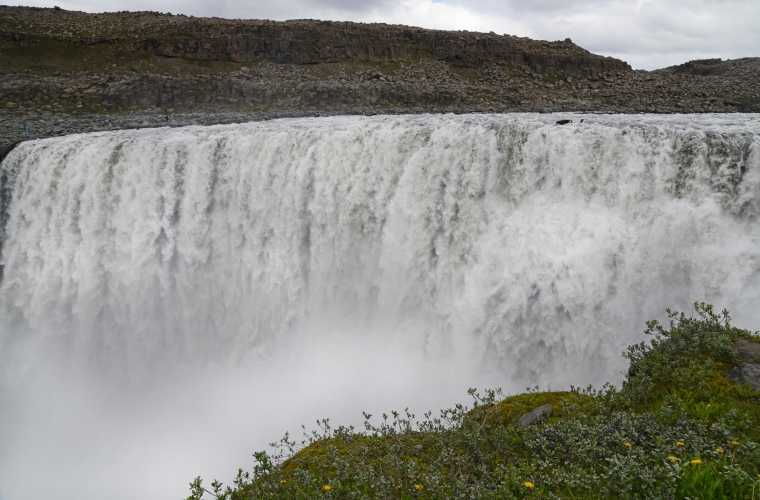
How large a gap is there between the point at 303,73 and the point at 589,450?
44.0 metres

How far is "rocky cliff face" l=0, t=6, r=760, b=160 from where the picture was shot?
112ft

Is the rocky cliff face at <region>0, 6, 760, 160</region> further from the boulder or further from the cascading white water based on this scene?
the boulder

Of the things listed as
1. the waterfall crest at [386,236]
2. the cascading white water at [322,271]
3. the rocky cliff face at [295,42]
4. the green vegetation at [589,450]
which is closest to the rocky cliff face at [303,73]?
the rocky cliff face at [295,42]

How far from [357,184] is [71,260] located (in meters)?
9.36

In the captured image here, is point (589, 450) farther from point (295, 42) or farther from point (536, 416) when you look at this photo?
point (295, 42)

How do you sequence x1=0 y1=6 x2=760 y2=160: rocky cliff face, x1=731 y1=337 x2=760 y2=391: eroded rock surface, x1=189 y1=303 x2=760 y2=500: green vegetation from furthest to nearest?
x1=0 y1=6 x2=760 y2=160: rocky cliff face
x1=731 y1=337 x2=760 y2=391: eroded rock surface
x1=189 y1=303 x2=760 y2=500: green vegetation

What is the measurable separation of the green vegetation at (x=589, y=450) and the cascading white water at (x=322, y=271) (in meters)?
4.43

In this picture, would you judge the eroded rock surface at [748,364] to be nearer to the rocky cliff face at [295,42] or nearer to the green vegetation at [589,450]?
the green vegetation at [589,450]

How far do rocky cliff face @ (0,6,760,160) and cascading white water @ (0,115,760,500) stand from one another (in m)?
14.6

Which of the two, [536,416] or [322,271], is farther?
[322,271]

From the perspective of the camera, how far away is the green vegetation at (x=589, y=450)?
3.82 meters

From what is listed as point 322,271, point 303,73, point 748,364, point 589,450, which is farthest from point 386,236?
point 303,73

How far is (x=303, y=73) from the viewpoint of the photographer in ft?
144

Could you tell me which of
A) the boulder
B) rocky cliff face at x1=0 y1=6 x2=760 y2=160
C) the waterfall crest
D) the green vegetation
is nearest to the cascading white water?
the waterfall crest
